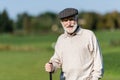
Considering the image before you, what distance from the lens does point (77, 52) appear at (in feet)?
16.2

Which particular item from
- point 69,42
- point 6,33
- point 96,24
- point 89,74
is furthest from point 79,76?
point 96,24

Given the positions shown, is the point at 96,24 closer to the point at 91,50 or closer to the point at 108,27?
the point at 108,27

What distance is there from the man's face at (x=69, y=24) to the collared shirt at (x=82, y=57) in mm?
80

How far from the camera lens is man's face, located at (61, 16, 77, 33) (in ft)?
16.4

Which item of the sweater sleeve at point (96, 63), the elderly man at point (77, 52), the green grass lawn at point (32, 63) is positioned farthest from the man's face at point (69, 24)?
the green grass lawn at point (32, 63)

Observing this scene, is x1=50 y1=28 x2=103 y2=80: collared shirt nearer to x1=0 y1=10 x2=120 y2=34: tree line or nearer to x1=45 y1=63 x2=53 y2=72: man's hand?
x1=45 y1=63 x2=53 y2=72: man's hand

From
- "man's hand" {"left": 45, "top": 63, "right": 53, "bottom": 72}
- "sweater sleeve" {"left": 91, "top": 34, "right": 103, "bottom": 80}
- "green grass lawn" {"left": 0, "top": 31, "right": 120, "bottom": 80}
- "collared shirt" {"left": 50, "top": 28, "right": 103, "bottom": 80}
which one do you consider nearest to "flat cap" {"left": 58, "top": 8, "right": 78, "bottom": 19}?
"collared shirt" {"left": 50, "top": 28, "right": 103, "bottom": 80}

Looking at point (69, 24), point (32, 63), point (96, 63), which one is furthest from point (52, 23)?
point (96, 63)

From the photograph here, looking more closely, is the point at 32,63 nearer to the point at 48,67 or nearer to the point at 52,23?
the point at 48,67

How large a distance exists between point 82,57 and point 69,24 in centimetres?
44

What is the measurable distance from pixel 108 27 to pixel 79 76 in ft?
386

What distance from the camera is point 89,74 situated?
4949 mm

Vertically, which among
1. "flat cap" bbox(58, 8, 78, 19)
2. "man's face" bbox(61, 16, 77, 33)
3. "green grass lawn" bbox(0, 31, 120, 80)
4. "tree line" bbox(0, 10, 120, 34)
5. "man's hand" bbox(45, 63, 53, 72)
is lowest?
"tree line" bbox(0, 10, 120, 34)

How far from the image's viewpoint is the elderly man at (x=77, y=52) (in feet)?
16.2
